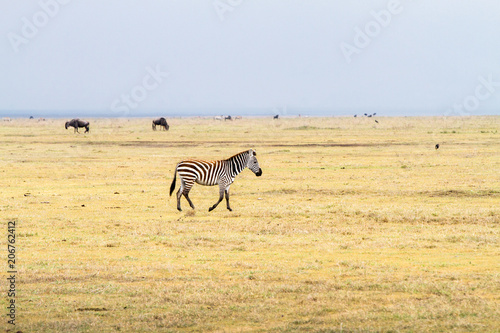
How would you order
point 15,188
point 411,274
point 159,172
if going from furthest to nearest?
point 159,172, point 15,188, point 411,274

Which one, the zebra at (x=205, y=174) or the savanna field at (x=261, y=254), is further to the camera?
the zebra at (x=205, y=174)

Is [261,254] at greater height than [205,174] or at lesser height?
lesser

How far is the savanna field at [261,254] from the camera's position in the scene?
8406mm

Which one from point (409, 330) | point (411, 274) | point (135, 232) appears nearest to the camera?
point (409, 330)

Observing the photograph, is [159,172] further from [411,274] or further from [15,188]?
[411,274]

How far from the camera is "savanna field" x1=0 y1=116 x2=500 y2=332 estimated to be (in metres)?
8.41

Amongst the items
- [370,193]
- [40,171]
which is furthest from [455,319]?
[40,171]

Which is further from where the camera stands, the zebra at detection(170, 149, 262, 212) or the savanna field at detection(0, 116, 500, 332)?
the zebra at detection(170, 149, 262, 212)

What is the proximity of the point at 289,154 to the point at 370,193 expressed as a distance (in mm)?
17750

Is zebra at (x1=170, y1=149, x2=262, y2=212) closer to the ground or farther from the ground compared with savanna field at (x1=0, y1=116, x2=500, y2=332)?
farther from the ground

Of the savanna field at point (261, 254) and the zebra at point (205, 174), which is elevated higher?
the zebra at point (205, 174)

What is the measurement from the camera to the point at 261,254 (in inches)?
484

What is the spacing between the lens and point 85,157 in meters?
37.5

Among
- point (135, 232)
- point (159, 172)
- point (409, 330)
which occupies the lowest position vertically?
point (409, 330)
